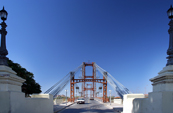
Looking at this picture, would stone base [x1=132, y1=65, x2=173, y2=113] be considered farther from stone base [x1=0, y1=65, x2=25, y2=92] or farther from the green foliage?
the green foliage

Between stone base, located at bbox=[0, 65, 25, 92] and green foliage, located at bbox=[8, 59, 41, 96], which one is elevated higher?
stone base, located at bbox=[0, 65, 25, 92]

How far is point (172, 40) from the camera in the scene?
24.4 feet

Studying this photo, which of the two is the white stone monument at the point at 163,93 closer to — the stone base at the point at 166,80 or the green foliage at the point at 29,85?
the stone base at the point at 166,80

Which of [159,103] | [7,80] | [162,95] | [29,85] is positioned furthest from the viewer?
[29,85]

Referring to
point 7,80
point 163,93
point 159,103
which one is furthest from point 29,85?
point 163,93

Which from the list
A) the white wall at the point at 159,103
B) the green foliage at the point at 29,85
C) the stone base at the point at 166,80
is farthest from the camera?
the green foliage at the point at 29,85

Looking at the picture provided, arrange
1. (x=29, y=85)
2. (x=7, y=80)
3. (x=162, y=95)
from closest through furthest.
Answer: (x=162, y=95)
(x=7, y=80)
(x=29, y=85)

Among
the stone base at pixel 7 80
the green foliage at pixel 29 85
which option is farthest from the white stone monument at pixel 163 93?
the green foliage at pixel 29 85

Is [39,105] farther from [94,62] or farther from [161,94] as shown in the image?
[94,62]

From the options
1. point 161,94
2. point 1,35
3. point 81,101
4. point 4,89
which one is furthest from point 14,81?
point 81,101

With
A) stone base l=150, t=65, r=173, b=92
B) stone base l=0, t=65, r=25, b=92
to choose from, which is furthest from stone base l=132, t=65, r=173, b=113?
stone base l=0, t=65, r=25, b=92

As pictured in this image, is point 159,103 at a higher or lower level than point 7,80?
lower

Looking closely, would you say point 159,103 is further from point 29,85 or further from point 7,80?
point 29,85

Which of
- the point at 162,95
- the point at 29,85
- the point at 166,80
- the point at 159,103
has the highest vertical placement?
the point at 166,80
